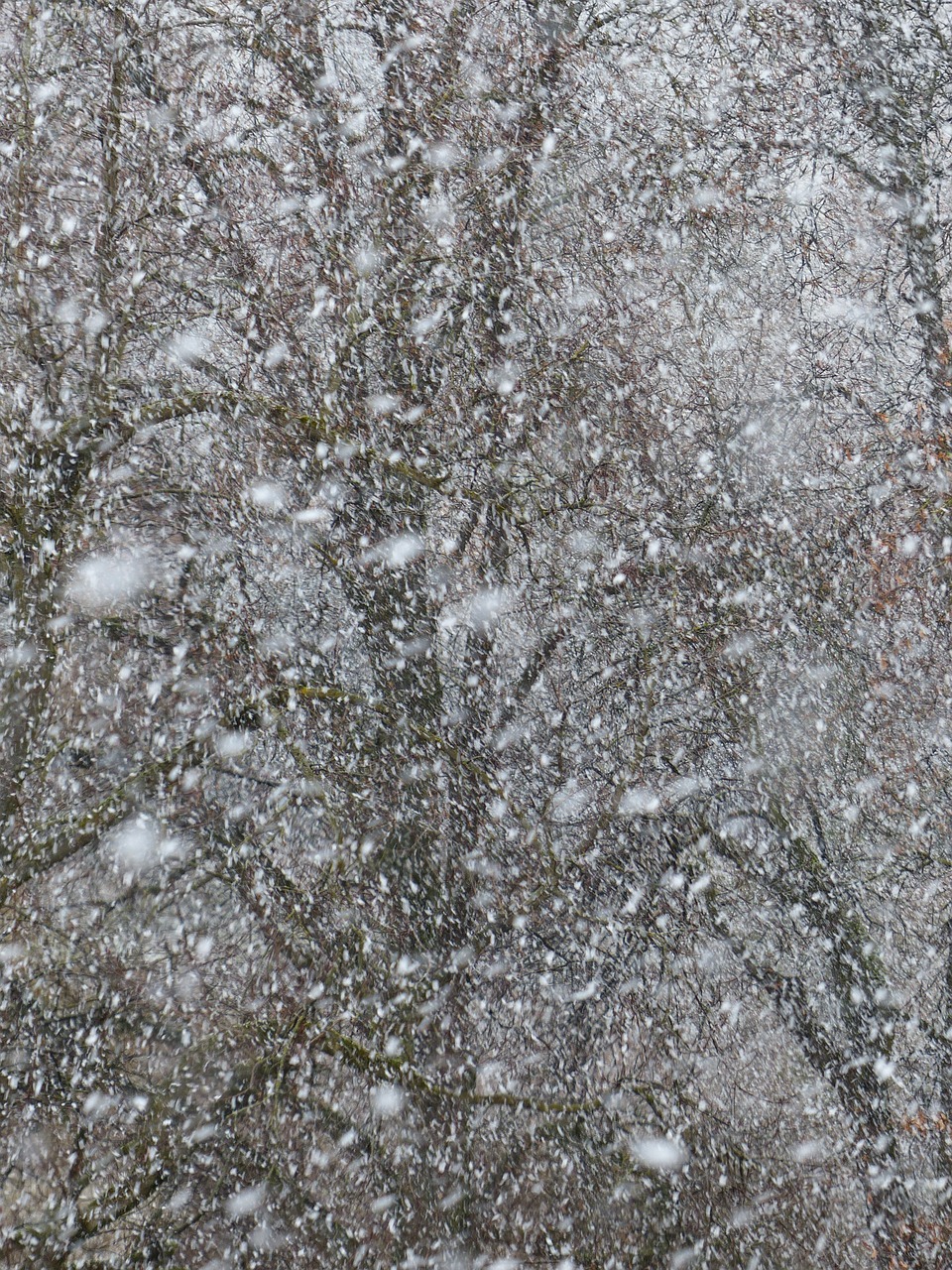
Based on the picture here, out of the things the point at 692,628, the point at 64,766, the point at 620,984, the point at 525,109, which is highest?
the point at 525,109

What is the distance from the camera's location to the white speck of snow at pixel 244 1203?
186 inches

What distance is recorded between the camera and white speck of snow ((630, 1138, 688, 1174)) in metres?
5.05

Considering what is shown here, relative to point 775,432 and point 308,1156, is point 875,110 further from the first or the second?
point 308,1156

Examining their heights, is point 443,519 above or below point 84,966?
above

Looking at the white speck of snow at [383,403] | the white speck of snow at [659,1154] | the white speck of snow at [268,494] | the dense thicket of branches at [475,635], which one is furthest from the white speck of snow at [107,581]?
the white speck of snow at [659,1154]

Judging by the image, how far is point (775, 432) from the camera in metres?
6.12

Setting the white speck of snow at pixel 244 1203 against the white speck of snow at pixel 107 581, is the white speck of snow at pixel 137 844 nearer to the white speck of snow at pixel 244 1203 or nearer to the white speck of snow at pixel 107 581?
the white speck of snow at pixel 107 581

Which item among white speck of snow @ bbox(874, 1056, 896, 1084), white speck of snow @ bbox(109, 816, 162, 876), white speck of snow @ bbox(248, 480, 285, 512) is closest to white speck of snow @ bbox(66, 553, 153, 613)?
white speck of snow @ bbox(248, 480, 285, 512)

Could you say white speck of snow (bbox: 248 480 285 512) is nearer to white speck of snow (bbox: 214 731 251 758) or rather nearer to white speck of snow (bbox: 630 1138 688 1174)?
white speck of snow (bbox: 214 731 251 758)

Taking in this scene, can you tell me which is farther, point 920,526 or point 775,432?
point 775,432

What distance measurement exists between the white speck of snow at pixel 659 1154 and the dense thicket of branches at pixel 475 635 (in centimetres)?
2

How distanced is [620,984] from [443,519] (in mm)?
2234

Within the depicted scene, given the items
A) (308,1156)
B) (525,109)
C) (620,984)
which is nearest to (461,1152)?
(308,1156)

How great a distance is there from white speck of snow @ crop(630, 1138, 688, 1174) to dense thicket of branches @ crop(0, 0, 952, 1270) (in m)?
0.02
